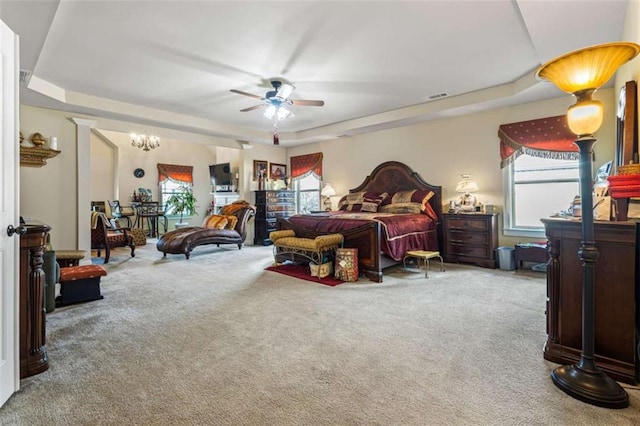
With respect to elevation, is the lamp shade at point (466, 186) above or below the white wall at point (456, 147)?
below

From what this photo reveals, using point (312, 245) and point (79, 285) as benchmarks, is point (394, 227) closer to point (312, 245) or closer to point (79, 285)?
point (312, 245)

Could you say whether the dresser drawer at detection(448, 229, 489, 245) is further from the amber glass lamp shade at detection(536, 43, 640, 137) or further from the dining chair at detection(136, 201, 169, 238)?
the dining chair at detection(136, 201, 169, 238)

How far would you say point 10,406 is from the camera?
5.43 feet

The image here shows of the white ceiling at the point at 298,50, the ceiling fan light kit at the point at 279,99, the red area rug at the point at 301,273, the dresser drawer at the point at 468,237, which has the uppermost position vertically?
the white ceiling at the point at 298,50

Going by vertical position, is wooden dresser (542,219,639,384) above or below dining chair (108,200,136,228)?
below

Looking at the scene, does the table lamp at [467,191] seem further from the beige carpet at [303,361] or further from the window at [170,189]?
the window at [170,189]

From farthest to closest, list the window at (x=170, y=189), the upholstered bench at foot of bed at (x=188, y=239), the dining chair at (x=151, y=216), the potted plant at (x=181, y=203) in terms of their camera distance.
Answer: the window at (x=170, y=189), the potted plant at (x=181, y=203), the dining chair at (x=151, y=216), the upholstered bench at foot of bed at (x=188, y=239)

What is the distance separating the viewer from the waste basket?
471cm

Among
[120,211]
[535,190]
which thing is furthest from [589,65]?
[120,211]

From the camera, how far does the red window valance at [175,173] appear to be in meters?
9.85

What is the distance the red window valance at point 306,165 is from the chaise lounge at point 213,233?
1.70m

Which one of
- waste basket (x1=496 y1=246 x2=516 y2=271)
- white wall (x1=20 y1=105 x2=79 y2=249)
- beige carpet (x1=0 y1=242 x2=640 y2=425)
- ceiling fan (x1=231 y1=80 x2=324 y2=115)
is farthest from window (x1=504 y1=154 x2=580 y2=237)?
white wall (x1=20 y1=105 x2=79 y2=249)

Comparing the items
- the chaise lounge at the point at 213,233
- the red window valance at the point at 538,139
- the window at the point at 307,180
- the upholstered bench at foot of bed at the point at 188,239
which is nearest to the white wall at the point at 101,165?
the window at the point at 307,180

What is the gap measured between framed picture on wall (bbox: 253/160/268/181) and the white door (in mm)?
6155
